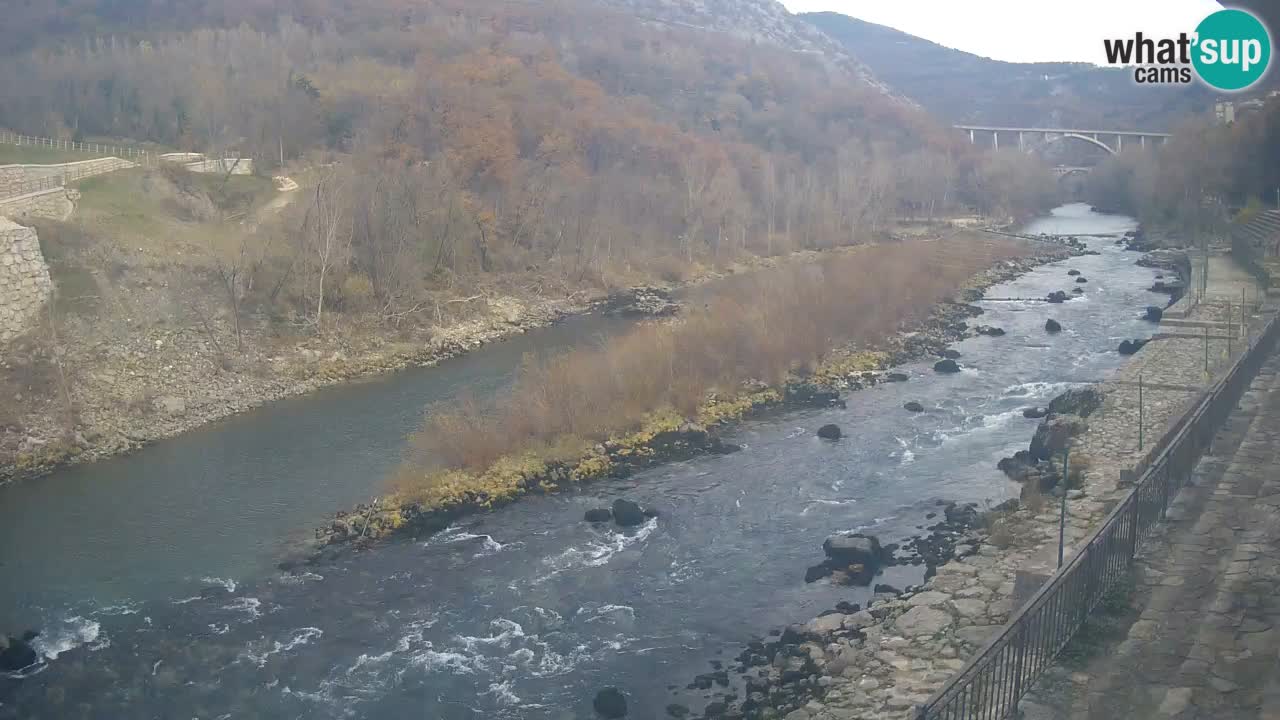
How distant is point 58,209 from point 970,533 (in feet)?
74.3

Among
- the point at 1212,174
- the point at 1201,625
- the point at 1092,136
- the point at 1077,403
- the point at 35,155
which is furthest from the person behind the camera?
the point at 1092,136

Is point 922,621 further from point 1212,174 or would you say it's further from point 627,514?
point 1212,174

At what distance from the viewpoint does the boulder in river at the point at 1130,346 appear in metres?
23.5

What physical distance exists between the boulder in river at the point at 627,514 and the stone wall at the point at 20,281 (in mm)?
13848

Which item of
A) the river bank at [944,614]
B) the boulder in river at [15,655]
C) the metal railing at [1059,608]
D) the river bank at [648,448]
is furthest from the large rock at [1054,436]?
the boulder in river at [15,655]

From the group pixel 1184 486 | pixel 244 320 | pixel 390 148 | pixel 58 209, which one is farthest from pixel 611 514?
pixel 390 148

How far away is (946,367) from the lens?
22766 millimetres

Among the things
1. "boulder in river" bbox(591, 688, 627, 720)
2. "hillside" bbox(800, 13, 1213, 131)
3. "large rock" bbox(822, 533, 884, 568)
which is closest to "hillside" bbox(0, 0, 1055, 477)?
"boulder in river" bbox(591, 688, 627, 720)

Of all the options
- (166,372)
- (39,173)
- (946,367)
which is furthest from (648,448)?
(39,173)

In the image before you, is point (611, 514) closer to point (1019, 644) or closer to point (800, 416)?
point (800, 416)

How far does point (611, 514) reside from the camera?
14.6m

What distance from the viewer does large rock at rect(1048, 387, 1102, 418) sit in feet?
56.7

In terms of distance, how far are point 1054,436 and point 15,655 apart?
13.8 meters

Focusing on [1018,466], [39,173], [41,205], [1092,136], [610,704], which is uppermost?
[1092,136]
